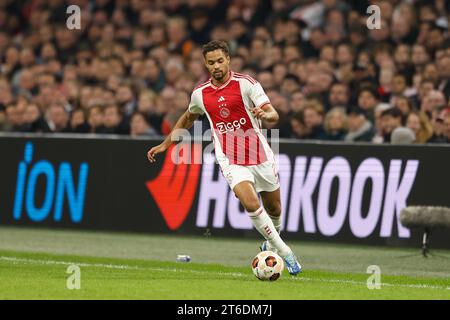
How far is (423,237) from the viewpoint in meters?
15.9

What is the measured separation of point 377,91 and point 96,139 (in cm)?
419

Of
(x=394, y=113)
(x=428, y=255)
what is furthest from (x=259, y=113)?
(x=394, y=113)

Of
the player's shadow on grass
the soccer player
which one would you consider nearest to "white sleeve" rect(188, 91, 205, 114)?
the soccer player

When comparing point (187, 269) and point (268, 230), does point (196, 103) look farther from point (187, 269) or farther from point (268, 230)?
point (187, 269)

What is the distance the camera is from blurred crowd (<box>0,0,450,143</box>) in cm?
1783

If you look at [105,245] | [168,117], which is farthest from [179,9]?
[105,245]

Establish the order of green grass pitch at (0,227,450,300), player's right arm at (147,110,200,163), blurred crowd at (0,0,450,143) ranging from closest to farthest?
green grass pitch at (0,227,450,300)
player's right arm at (147,110,200,163)
blurred crowd at (0,0,450,143)

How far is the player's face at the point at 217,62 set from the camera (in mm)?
12227

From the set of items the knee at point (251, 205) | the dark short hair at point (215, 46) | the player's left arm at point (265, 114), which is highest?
the dark short hair at point (215, 46)

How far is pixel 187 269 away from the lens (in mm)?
13500

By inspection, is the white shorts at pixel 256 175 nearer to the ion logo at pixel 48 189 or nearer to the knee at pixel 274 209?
the knee at pixel 274 209

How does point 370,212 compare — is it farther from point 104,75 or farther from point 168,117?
point 104,75

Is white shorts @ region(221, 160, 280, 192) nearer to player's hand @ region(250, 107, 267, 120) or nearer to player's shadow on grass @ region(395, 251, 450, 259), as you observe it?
player's hand @ region(250, 107, 267, 120)

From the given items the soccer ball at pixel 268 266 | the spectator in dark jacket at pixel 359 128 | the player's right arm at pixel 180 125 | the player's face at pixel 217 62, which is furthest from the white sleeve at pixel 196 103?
the spectator in dark jacket at pixel 359 128
